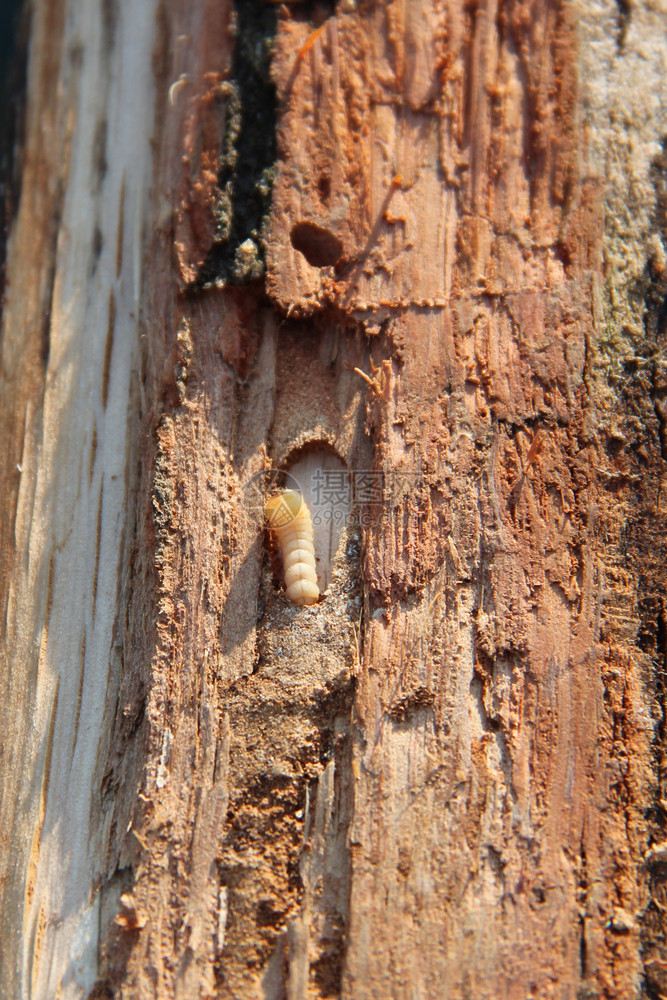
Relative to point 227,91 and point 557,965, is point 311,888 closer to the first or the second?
point 557,965

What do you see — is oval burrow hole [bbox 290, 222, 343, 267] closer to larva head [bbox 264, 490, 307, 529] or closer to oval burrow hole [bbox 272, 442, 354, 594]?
oval burrow hole [bbox 272, 442, 354, 594]

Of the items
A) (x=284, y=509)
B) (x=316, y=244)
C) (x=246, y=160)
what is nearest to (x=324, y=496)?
(x=284, y=509)

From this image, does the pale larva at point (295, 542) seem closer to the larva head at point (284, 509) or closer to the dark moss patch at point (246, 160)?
the larva head at point (284, 509)

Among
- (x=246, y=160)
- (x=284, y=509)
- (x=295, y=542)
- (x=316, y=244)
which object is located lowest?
(x=295, y=542)

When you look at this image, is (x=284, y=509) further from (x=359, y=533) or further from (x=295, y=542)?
(x=359, y=533)

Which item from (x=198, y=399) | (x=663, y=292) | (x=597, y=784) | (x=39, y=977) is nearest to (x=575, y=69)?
(x=663, y=292)

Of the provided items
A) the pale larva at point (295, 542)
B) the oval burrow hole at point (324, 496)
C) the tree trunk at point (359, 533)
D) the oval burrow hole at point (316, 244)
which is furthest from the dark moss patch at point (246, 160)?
the pale larva at point (295, 542)
